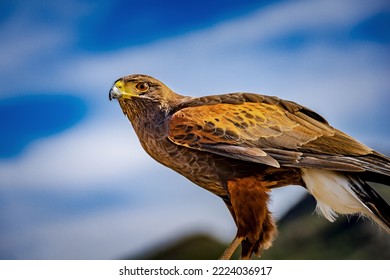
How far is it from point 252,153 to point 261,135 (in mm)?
131

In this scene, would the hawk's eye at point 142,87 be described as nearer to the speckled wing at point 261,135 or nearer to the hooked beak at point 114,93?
the hooked beak at point 114,93

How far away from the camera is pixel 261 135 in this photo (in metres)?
3.06

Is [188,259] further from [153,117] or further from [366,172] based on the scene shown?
[366,172]

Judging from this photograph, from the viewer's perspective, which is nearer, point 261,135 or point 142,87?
point 261,135

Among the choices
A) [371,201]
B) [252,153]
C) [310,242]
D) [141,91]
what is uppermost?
[141,91]

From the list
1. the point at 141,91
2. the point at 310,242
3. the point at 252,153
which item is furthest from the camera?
the point at 310,242

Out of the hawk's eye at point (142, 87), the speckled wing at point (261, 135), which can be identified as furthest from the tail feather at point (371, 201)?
the hawk's eye at point (142, 87)

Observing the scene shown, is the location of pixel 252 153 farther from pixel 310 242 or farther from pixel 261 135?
pixel 310 242

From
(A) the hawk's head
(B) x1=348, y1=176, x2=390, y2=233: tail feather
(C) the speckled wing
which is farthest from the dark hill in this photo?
(A) the hawk's head

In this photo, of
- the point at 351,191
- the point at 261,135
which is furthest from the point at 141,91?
the point at 351,191

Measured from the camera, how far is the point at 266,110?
10.4 ft

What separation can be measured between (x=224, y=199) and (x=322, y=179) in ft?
1.67
